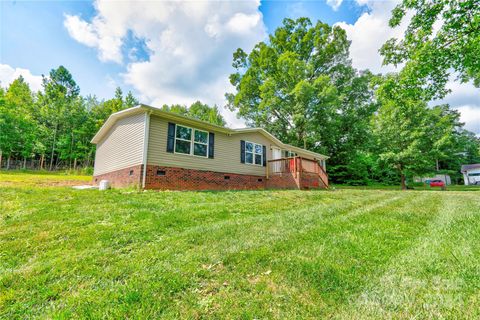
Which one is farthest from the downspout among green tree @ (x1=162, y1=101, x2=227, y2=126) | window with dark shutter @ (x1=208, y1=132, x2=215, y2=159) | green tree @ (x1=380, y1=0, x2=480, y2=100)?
green tree @ (x1=162, y1=101, x2=227, y2=126)

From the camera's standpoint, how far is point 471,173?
111ft

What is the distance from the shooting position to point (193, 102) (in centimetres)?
3797

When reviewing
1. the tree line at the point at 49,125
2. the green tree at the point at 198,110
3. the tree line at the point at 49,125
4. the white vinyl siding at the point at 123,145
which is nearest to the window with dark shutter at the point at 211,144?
the white vinyl siding at the point at 123,145

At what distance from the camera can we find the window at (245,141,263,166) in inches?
486

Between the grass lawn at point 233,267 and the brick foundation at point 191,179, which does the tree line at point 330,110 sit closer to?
the brick foundation at point 191,179

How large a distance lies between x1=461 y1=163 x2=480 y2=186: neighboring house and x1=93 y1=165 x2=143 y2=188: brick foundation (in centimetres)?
4752

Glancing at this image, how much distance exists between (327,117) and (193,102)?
85.3 ft

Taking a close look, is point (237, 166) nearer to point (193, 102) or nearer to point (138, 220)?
point (138, 220)

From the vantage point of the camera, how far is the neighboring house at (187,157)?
8531 millimetres

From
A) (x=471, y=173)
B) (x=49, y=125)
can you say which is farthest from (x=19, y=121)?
(x=471, y=173)

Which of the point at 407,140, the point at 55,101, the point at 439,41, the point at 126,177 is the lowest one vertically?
the point at 126,177

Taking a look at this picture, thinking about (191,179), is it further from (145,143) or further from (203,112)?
(203,112)

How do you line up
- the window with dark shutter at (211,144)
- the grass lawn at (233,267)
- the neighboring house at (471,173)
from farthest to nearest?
the neighboring house at (471,173)
the window with dark shutter at (211,144)
the grass lawn at (233,267)

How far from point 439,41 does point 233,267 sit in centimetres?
1002
